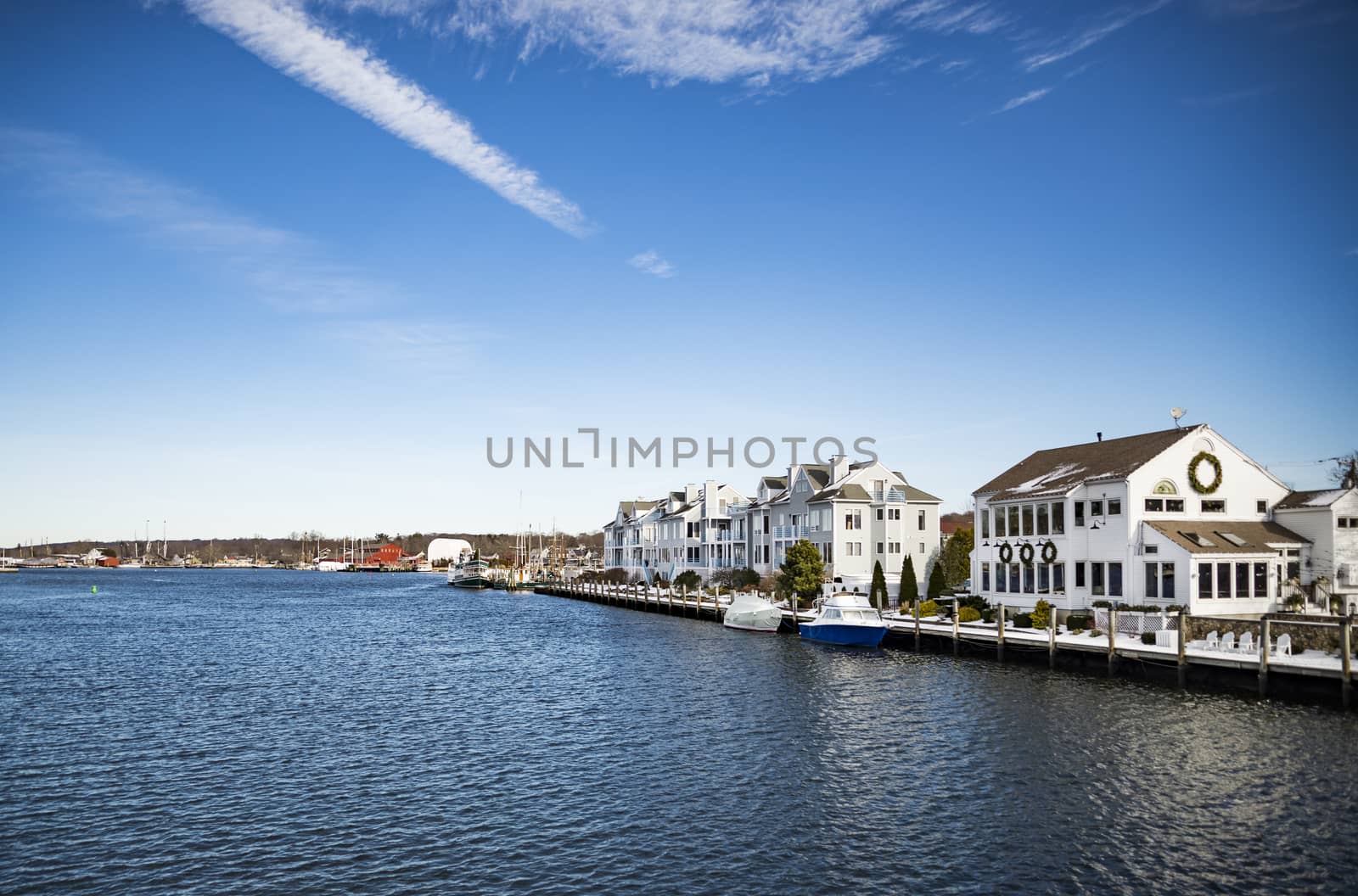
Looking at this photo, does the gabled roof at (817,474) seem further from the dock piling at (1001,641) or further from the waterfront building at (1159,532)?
the dock piling at (1001,641)

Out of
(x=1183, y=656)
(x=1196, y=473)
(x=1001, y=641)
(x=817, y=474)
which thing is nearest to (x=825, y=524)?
(x=817, y=474)

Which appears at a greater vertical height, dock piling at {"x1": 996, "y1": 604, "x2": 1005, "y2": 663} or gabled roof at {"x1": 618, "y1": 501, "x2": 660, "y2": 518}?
gabled roof at {"x1": 618, "y1": 501, "x2": 660, "y2": 518}

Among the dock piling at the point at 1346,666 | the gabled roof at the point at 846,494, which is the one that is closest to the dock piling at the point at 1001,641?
the dock piling at the point at 1346,666

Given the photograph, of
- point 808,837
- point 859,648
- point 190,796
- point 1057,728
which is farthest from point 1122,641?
point 190,796

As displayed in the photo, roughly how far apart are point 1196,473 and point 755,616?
103 ft

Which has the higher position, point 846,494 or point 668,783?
point 846,494

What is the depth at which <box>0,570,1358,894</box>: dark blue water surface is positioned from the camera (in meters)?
20.0

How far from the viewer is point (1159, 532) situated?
48.6m

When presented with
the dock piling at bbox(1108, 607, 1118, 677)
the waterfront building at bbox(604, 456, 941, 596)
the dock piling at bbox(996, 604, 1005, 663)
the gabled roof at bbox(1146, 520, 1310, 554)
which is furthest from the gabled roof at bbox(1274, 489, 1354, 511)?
the waterfront building at bbox(604, 456, 941, 596)

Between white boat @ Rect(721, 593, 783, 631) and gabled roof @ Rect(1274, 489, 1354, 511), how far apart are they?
1288 inches

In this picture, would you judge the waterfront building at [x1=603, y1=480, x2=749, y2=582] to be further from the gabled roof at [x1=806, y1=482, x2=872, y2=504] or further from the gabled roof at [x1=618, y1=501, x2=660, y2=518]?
the gabled roof at [x1=806, y1=482, x2=872, y2=504]

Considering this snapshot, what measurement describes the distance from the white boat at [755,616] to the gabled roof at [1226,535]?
92.0 feet

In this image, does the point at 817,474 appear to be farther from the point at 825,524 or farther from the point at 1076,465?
the point at 1076,465

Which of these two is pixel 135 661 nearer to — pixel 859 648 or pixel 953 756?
pixel 859 648
